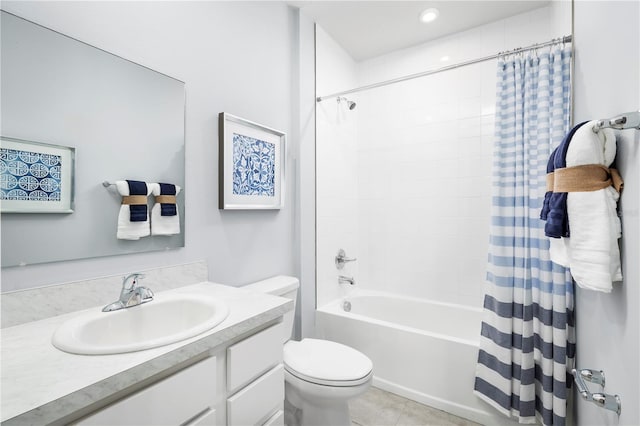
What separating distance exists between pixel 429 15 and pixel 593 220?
2017 mm

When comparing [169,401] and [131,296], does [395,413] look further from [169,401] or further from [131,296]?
[131,296]

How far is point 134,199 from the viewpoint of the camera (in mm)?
1190

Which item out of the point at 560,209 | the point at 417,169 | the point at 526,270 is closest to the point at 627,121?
the point at 560,209

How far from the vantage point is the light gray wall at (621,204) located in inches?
25.3

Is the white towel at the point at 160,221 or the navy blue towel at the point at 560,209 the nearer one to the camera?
the navy blue towel at the point at 560,209

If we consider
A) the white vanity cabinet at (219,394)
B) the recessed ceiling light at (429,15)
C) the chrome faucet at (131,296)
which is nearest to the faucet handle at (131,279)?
the chrome faucet at (131,296)

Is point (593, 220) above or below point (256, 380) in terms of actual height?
above

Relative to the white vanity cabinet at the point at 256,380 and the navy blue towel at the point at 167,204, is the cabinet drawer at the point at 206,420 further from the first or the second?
the navy blue towel at the point at 167,204

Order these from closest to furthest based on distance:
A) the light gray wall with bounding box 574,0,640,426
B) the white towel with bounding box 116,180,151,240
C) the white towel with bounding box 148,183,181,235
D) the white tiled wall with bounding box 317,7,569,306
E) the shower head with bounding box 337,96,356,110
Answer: the light gray wall with bounding box 574,0,640,426
the white towel with bounding box 116,180,151,240
the white towel with bounding box 148,183,181,235
the white tiled wall with bounding box 317,7,569,306
the shower head with bounding box 337,96,356,110

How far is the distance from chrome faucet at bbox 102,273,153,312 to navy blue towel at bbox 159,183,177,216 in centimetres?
32

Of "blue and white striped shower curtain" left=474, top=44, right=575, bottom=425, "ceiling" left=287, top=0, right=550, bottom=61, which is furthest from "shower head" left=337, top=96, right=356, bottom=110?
"blue and white striped shower curtain" left=474, top=44, right=575, bottom=425

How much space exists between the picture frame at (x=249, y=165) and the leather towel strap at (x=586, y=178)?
1429mm

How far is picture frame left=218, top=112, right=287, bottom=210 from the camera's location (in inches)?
61.5

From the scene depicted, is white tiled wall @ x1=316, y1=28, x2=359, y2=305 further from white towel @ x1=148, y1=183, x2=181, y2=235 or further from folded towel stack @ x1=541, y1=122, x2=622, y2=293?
folded towel stack @ x1=541, y1=122, x2=622, y2=293
